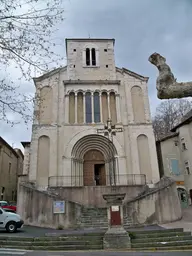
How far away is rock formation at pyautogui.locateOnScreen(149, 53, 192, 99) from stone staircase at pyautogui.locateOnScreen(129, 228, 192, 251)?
7.44m

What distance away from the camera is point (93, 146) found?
2102 cm

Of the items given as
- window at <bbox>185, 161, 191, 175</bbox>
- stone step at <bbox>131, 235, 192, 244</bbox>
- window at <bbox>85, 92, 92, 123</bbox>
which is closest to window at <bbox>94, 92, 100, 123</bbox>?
window at <bbox>85, 92, 92, 123</bbox>

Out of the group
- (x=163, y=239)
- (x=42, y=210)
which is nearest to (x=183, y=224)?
(x=163, y=239)

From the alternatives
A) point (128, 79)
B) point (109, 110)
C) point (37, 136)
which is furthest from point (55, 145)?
point (128, 79)

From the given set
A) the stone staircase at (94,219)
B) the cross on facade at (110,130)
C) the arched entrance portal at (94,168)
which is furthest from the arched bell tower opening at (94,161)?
the stone staircase at (94,219)

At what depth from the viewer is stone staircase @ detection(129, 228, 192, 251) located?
8656 mm

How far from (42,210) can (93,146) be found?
26.8ft

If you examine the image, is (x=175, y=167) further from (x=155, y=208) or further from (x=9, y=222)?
(x=9, y=222)

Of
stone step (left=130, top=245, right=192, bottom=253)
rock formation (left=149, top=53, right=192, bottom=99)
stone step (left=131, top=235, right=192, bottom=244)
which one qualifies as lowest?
stone step (left=130, top=245, right=192, bottom=253)

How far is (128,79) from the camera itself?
76.8 ft

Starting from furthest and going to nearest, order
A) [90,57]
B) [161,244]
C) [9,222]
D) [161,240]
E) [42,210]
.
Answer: [90,57] → [42,210] → [9,222] → [161,240] → [161,244]

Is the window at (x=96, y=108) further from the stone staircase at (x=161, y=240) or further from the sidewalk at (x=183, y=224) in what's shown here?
the stone staircase at (x=161, y=240)

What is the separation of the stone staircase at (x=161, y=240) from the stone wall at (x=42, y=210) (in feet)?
18.4

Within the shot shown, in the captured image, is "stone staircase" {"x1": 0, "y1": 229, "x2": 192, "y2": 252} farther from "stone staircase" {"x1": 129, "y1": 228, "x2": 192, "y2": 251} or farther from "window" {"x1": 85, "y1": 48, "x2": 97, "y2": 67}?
"window" {"x1": 85, "y1": 48, "x2": 97, "y2": 67}
